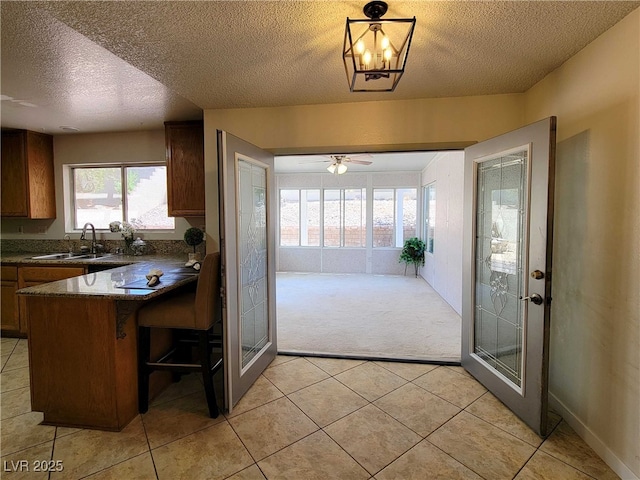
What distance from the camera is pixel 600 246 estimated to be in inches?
73.8

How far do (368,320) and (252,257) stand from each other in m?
2.29

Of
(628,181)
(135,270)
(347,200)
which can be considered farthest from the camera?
(347,200)

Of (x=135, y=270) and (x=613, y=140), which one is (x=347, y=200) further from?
(x=613, y=140)

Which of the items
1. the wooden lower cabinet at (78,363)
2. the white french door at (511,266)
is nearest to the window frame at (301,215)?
the white french door at (511,266)

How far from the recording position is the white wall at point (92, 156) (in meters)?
3.96

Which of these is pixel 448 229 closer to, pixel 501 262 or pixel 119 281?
pixel 501 262

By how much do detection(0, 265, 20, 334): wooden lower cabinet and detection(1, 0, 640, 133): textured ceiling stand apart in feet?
5.96

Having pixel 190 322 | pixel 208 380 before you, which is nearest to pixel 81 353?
pixel 190 322

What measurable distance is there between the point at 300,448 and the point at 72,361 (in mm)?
1561

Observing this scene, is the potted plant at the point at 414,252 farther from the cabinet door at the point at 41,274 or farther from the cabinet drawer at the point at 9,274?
the cabinet drawer at the point at 9,274

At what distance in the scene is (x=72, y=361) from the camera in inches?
82.4

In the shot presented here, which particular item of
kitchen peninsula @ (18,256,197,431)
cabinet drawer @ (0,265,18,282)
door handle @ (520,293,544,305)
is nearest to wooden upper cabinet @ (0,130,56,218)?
cabinet drawer @ (0,265,18,282)

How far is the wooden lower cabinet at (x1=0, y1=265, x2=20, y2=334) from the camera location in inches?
141

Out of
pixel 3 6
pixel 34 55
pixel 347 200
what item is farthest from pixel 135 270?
pixel 347 200
